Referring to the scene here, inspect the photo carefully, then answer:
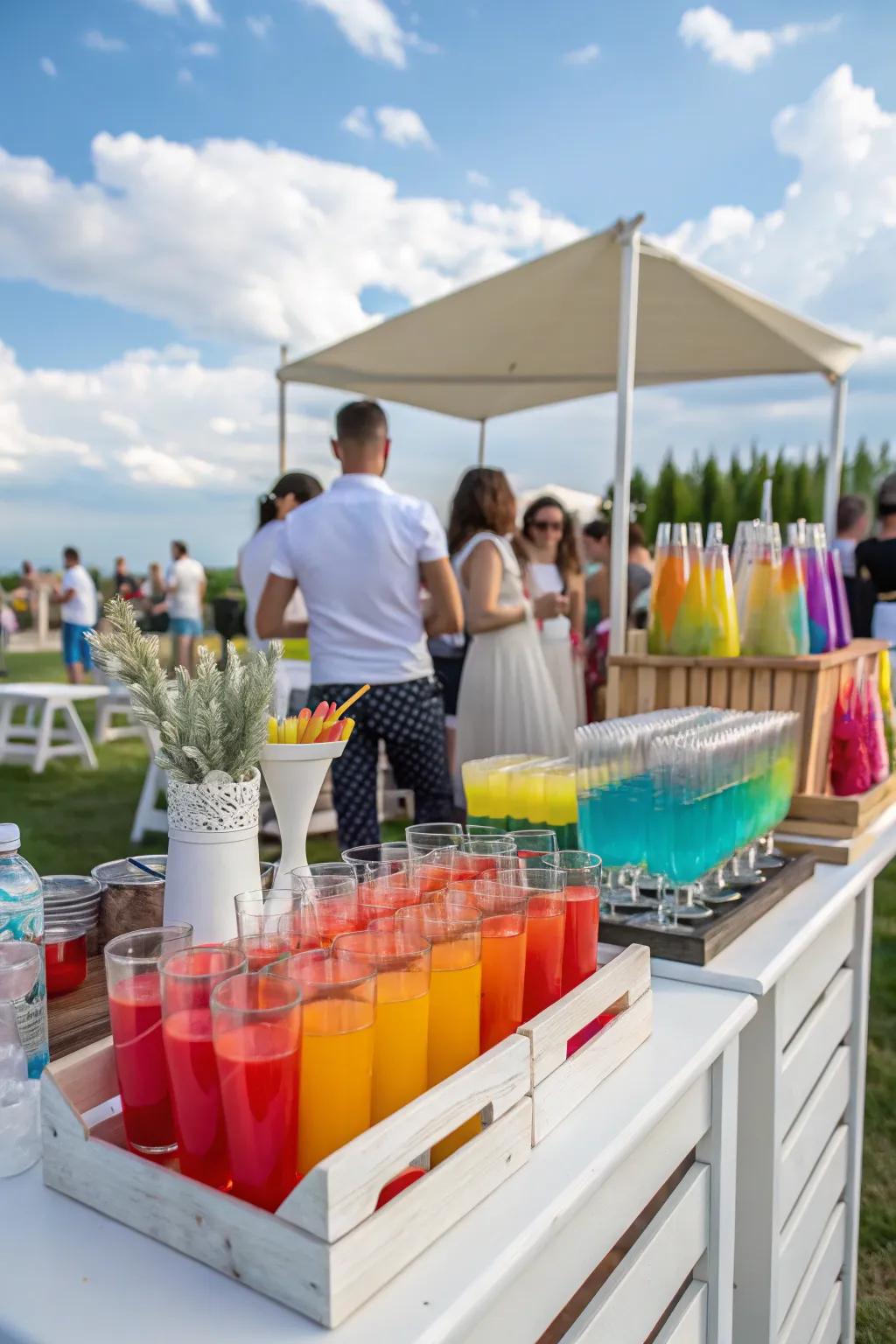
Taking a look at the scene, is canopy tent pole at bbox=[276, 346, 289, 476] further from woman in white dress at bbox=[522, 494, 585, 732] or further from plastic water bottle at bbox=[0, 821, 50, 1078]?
plastic water bottle at bbox=[0, 821, 50, 1078]

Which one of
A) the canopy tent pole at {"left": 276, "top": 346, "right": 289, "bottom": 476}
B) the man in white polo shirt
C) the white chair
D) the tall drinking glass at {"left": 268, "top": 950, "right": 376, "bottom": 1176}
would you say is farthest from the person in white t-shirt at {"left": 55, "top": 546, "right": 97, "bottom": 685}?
the tall drinking glass at {"left": 268, "top": 950, "right": 376, "bottom": 1176}

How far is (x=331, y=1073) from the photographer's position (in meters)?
0.74

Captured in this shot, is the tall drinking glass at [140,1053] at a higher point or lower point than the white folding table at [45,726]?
higher

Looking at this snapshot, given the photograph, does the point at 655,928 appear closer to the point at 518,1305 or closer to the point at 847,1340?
the point at 518,1305

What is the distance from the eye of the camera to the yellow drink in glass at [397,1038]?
802 millimetres

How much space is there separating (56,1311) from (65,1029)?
1.36 ft

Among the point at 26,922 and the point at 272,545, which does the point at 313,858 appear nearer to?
the point at 272,545

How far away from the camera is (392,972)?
2.68ft

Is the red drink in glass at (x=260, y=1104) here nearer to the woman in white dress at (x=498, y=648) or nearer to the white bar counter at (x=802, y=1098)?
the white bar counter at (x=802, y=1098)

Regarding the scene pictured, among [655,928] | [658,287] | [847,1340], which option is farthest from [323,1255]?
[658,287]

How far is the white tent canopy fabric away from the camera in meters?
3.07

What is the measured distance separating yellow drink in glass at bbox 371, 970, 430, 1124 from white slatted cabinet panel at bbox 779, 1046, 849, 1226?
88cm

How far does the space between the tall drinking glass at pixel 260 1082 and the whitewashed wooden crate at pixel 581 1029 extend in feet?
0.76

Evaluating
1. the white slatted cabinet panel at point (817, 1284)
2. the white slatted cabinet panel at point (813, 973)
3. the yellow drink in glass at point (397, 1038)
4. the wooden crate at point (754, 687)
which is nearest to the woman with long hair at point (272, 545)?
the wooden crate at point (754, 687)
